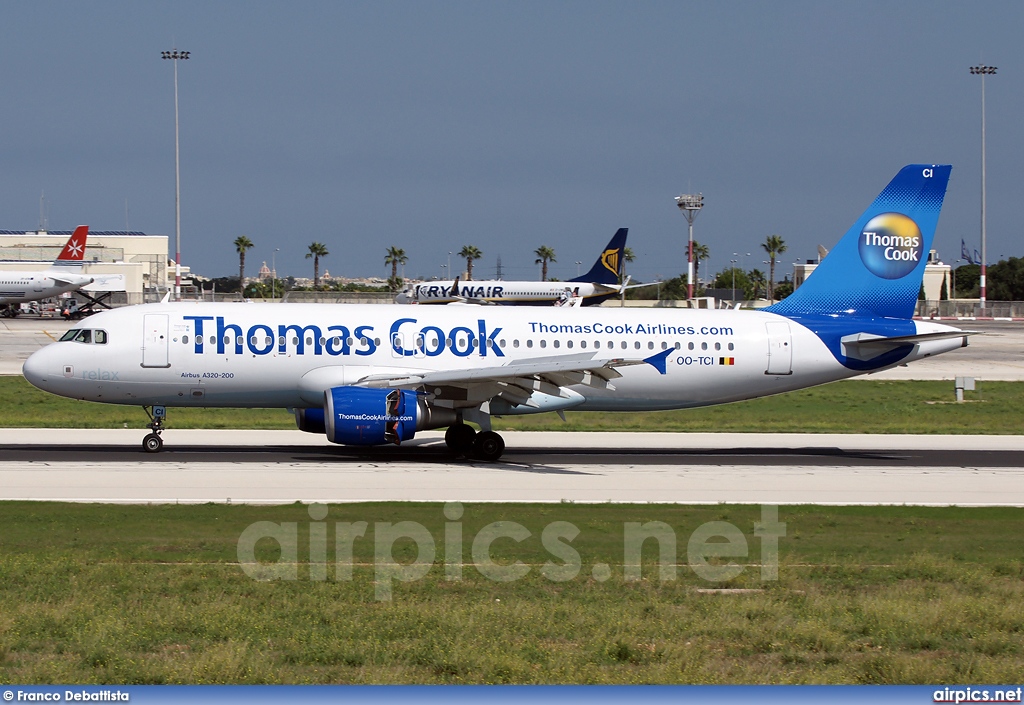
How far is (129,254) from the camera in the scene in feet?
549

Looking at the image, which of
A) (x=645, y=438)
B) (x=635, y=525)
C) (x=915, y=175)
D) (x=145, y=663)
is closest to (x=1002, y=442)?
(x=915, y=175)

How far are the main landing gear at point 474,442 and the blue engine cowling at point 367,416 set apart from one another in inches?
79.5

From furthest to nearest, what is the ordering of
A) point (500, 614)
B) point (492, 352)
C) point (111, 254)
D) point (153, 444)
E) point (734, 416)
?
point (111, 254) < point (734, 416) < point (492, 352) < point (153, 444) < point (500, 614)

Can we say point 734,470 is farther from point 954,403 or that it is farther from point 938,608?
point 954,403

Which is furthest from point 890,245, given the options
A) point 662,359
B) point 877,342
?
point 662,359

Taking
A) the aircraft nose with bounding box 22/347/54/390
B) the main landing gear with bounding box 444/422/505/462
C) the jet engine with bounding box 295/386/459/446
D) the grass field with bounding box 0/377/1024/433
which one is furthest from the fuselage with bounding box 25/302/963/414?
the grass field with bounding box 0/377/1024/433

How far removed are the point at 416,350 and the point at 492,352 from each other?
2.07 meters

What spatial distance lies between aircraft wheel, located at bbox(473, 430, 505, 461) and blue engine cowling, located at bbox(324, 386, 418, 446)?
81.4 inches

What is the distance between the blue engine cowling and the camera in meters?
25.9

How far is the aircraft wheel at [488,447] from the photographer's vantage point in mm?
28000

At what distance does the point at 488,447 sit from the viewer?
28000 mm

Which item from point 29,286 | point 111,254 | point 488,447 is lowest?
point 488,447

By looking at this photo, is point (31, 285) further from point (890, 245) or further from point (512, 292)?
point (890, 245)

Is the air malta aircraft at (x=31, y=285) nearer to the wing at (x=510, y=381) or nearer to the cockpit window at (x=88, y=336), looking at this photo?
the cockpit window at (x=88, y=336)
